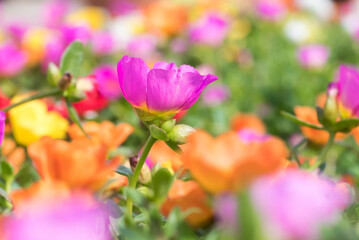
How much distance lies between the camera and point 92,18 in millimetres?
2775

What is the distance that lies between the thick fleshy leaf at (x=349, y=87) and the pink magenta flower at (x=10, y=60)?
4.30ft

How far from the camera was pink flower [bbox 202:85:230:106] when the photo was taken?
69.5 inches

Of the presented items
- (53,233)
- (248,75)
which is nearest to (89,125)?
(53,233)

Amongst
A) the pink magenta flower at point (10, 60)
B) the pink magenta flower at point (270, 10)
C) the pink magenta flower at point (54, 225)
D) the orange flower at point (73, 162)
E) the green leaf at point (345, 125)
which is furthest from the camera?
the pink magenta flower at point (270, 10)

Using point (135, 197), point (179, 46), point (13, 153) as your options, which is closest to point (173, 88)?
point (135, 197)

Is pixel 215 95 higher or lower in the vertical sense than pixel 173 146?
lower

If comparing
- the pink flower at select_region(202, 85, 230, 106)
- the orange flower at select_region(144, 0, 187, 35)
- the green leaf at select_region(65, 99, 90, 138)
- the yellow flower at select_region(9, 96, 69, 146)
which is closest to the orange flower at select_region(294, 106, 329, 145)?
the green leaf at select_region(65, 99, 90, 138)

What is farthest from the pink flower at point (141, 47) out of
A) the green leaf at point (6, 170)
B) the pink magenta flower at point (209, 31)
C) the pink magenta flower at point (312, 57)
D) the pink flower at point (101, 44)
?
the green leaf at point (6, 170)

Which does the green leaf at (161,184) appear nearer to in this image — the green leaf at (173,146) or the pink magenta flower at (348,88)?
the green leaf at (173,146)

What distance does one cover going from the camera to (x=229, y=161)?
34 cm

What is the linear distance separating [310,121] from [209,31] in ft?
5.09

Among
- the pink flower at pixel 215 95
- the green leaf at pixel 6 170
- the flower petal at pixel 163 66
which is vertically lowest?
the pink flower at pixel 215 95

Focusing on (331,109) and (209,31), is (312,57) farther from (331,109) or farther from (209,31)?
(331,109)

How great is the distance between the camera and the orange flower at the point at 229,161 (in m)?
0.33
